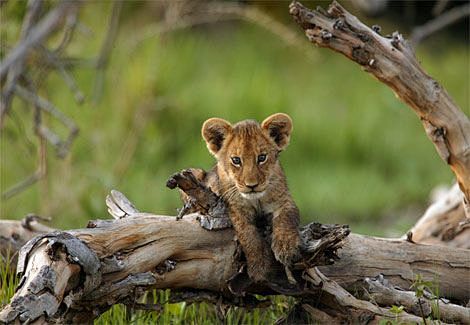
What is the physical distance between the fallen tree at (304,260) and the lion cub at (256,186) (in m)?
0.08

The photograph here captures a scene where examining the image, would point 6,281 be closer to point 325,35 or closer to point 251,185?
point 251,185

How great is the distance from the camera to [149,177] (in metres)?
10.2

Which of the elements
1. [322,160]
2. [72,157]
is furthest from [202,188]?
[322,160]

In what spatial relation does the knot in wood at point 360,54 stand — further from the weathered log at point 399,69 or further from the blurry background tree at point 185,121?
the blurry background tree at point 185,121

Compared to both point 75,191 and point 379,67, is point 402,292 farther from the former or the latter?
point 75,191

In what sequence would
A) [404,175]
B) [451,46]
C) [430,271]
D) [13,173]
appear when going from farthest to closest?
[451,46] < [404,175] < [13,173] < [430,271]

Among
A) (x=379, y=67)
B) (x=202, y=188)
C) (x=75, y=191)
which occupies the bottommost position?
(x=202, y=188)

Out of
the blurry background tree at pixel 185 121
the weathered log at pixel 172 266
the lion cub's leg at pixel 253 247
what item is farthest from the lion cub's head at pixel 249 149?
the blurry background tree at pixel 185 121

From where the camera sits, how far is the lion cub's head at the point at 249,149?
507cm

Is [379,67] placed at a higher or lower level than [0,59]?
lower

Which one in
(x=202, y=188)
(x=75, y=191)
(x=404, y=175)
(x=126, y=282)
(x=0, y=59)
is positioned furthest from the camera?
(x=404, y=175)

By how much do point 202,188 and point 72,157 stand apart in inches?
202

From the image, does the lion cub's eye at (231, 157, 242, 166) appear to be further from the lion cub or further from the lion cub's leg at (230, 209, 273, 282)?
the lion cub's leg at (230, 209, 273, 282)

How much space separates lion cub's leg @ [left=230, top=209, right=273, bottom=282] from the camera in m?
5.00
